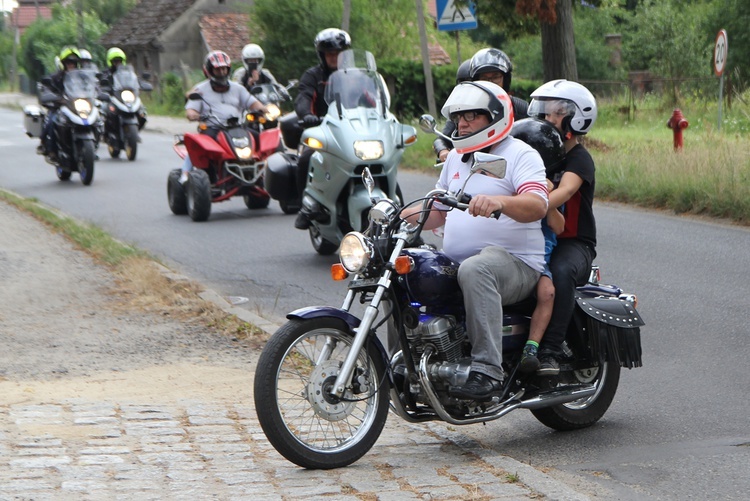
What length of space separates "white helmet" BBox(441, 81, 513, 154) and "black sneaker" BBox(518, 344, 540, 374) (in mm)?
960

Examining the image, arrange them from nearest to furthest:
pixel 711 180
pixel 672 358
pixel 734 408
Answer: pixel 734 408 → pixel 672 358 → pixel 711 180

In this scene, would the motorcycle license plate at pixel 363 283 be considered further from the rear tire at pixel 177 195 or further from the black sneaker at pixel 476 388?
the rear tire at pixel 177 195

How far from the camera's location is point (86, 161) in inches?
741

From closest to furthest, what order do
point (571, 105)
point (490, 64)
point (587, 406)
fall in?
point (571, 105)
point (587, 406)
point (490, 64)

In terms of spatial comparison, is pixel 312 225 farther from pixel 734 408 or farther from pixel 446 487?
Result: pixel 446 487

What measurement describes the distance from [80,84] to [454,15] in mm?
6336

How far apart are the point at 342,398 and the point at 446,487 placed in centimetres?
63

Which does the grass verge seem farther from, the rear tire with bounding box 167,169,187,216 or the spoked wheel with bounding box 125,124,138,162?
the spoked wheel with bounding box 125,124,138,162

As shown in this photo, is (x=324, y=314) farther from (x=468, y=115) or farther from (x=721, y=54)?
(x=721, y=54)

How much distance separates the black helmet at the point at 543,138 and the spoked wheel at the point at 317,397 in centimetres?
129

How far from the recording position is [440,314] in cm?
548

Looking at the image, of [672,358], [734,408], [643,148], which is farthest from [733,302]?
[643,148]

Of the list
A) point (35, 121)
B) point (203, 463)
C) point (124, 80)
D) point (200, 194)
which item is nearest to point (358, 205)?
point (200, 194)

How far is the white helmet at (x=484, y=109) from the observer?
5504mm
